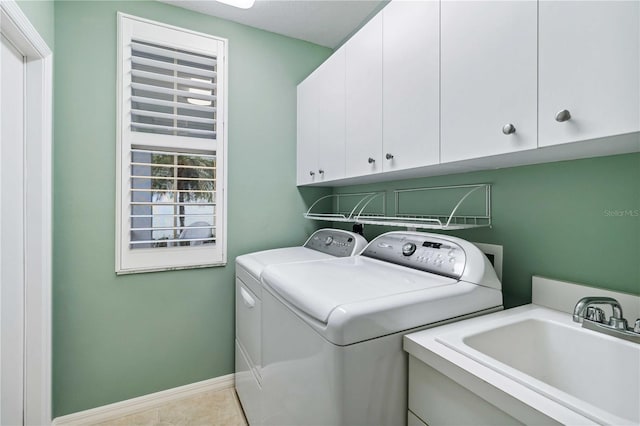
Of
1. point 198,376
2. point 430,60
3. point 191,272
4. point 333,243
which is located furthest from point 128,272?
point 430,60

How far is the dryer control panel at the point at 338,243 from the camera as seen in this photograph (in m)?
1.72

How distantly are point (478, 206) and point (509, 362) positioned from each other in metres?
0.68

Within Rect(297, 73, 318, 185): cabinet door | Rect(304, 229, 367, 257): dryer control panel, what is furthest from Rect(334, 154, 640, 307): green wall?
Rect(297, 73, 318, 185): cabinet door

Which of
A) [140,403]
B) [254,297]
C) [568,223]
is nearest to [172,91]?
[254,297]

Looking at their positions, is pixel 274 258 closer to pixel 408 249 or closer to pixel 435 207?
pixel 408 249

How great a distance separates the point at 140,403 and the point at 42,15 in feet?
7.23

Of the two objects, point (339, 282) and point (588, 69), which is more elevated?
point (588, 69)

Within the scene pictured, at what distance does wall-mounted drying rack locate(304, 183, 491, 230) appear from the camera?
4.33 feet

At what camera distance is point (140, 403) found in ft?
6.08

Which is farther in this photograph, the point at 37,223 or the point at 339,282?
the point at 37,223

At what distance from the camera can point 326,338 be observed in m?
0.84

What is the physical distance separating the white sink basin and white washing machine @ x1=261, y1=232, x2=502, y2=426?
104 millimetres

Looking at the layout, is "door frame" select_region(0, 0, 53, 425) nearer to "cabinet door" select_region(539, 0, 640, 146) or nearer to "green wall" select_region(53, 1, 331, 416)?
"green wall" select_region(53, 1, 331, 416)

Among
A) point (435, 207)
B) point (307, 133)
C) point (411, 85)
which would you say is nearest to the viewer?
point (411, 85)
